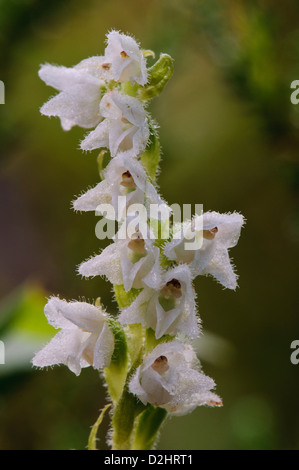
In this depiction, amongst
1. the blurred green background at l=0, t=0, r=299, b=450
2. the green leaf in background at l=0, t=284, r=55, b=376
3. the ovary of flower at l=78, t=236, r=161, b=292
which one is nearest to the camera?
the ovary of flower at l=78, t=236, r=161, b=292

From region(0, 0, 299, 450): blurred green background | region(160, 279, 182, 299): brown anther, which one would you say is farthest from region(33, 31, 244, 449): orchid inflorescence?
region(0, 0, 299, 450): blurred green background

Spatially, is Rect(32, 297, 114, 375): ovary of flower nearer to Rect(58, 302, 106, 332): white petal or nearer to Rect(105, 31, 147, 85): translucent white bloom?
Rect(58, 302, 106, 332): white petal

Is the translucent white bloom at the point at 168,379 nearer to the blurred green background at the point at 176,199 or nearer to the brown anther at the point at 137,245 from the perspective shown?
the brown anther at the point at 137,245

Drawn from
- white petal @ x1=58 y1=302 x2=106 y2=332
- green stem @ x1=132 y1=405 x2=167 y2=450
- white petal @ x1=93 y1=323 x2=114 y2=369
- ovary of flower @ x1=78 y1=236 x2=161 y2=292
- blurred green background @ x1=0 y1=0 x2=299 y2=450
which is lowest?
green stem @ x1=132 y1=405 x2=167 y2=450

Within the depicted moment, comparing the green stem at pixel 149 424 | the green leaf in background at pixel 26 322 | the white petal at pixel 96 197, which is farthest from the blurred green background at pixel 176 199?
the white petal at pixel 96 197

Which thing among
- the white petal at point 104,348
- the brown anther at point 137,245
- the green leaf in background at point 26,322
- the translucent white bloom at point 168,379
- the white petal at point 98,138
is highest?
the green leaf in background at point 26,322

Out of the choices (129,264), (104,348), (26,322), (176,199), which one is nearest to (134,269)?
(129,264)

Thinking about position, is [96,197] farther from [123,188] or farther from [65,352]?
[65,352]

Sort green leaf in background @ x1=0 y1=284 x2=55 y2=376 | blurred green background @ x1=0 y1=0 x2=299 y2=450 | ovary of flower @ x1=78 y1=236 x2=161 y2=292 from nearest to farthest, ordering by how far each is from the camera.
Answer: ovary of flower @ x1=78 y1=236 x2=161 y2=292 → green leaf in background @ x1=0 y1=284 x2=55 y2=376 → blurred green background @ x1=0 y1=0 x2=299 y2=450
